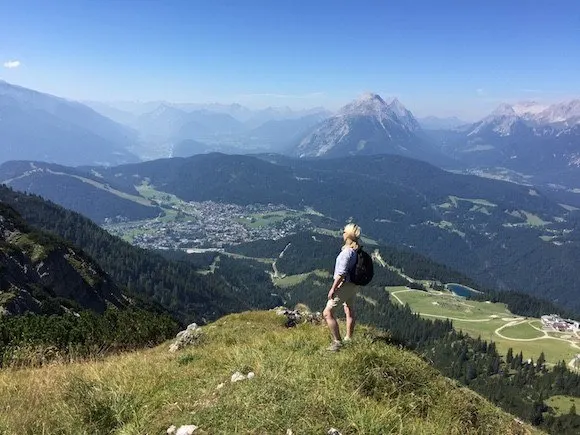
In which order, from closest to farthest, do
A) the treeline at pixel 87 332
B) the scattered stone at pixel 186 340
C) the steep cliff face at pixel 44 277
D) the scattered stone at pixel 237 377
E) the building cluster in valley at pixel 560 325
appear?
1. the scattered stone at pixel 237 377
2. the scattered stone at pixel 186 340
3. the treeline at pixel 87 332
4. the steep cliff face at pixel 44 277
5. the building cluster in valley at pixel 560 325

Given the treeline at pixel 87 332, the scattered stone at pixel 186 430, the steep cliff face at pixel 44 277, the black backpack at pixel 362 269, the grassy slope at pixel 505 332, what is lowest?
the grassy slope at pixel 505 332

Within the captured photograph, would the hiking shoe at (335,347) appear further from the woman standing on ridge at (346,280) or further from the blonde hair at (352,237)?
the blonde hair at (352,237)

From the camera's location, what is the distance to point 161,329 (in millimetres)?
28469

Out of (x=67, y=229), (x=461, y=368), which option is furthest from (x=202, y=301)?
(x=461, y=368)

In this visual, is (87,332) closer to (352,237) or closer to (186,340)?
(186,340)

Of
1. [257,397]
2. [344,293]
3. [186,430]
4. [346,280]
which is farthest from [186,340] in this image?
[186,430]

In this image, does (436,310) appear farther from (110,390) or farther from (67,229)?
(110,390)

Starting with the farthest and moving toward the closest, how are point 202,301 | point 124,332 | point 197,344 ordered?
1. point 202,301
2. point 124,332
3. point 197,344

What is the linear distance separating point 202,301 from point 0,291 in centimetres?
13192

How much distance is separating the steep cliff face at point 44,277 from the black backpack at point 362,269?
42.8m

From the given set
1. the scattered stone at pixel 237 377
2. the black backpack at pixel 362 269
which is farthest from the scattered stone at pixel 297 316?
the scattered stone at pixel 237 377

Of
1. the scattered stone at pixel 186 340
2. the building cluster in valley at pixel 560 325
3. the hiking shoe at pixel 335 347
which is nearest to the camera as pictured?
the hiking shoe at pixel 335 347

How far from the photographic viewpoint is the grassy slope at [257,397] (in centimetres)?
665

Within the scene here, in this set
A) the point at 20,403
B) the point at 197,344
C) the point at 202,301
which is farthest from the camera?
the point at 202,301
